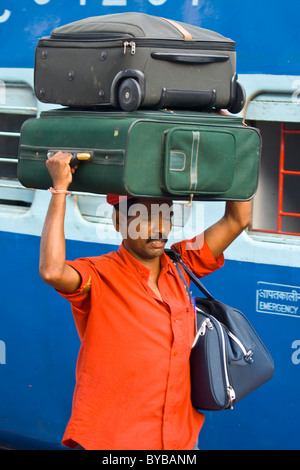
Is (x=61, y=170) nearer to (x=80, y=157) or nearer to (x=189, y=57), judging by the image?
(x=80, y=157)

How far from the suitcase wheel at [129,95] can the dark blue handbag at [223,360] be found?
65 cm

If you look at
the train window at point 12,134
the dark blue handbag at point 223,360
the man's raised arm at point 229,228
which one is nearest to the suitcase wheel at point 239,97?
the man's raised arm at point 229,228

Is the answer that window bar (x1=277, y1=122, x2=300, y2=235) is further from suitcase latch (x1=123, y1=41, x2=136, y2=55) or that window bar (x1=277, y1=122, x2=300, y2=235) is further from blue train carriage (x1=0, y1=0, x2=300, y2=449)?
suitcase latch (x1=123, y1=41, x2=136, y2=55)

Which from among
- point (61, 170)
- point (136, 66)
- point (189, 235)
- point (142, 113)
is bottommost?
point (189, 235)

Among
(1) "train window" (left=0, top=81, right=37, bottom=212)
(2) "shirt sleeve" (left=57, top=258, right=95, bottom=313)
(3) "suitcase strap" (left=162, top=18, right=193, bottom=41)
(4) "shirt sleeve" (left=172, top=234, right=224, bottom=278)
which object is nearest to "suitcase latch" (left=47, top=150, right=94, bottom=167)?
(2) "shirt sleeve" (left=57, top=258, right=95, bottom=313)

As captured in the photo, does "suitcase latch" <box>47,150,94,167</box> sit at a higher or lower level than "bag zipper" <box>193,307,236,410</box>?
higher

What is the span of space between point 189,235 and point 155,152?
157cm

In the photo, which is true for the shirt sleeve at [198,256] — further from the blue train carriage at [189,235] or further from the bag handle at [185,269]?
the blue train carriage at [189,235]

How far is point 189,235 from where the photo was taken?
4.00m

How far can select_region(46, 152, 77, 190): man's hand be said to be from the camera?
98.9 inches

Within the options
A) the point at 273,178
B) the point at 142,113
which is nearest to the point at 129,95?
the point at 142,113

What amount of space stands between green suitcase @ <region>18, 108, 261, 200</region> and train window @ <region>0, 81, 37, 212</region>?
1.84 metres

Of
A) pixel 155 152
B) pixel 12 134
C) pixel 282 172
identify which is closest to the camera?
pixel 155 152

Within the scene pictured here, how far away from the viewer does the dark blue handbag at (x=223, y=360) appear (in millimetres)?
2707
